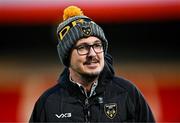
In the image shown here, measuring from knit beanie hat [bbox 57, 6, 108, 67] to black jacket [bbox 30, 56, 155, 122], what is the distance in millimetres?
110

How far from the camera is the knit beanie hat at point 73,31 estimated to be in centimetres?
295

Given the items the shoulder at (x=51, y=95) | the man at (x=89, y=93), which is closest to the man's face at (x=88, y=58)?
the man at (x=89, y=93)

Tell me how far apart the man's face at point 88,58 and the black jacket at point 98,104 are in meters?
0.08

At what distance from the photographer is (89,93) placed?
2.92 m

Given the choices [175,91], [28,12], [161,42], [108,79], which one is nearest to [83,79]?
[108,79]

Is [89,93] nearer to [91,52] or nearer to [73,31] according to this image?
[91,52]

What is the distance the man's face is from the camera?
287 centimetres

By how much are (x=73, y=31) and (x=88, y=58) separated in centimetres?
17

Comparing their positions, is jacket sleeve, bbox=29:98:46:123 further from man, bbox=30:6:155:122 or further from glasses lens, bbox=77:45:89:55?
glasses lens, bbox=77:45:89:55

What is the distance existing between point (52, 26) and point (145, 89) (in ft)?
3.70

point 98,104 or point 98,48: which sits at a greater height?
point 98,48

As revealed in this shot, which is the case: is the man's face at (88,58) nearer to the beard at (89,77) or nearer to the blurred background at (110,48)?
the beard at (89,77)

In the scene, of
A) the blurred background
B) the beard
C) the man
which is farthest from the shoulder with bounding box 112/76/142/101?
the blurred background

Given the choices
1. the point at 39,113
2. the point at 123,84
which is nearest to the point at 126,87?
the point at 123,84
